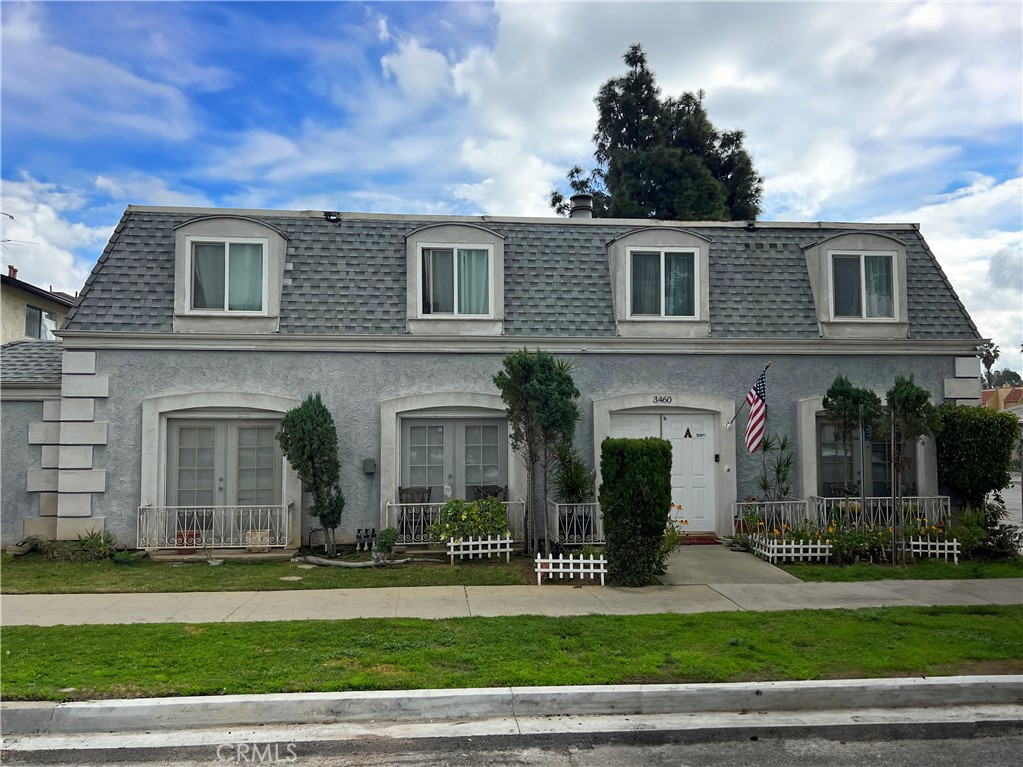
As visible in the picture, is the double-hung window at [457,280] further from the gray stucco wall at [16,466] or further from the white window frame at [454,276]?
the gray stucco wall at [16,466]

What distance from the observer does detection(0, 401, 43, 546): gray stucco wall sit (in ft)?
42.7

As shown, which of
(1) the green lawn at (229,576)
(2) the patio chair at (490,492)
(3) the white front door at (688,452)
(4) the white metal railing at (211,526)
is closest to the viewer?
(1) the green lawn at (229,576)

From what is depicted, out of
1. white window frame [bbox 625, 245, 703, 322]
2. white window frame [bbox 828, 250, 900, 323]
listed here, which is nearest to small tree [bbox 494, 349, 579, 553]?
white window frame [bbox 625, 245, 703, 322]

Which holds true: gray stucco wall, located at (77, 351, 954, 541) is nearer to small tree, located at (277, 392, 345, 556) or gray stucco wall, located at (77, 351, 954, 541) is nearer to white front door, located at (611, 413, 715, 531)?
white front door, located at (611, 413, 715, 531)

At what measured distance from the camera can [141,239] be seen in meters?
13.5

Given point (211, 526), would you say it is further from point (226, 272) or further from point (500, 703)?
point (500, 703)

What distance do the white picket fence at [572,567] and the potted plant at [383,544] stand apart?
251cm

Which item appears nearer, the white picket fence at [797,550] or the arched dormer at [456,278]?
the white picket fence at [797,550]

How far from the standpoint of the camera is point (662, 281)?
14.0 meters

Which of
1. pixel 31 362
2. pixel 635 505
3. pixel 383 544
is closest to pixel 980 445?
pixel 635 505

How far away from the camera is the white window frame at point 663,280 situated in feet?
45.6

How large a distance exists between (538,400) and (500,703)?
5.82 metres

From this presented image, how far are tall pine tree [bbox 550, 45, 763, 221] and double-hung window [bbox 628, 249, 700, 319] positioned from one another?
45.7 ft

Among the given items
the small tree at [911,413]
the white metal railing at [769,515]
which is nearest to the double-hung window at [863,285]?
the small tree at [911,413]
